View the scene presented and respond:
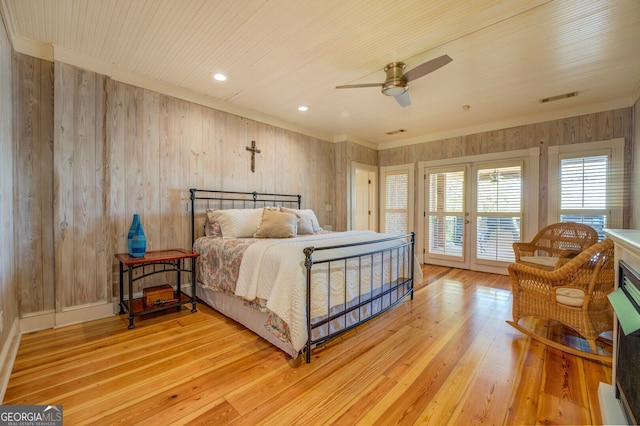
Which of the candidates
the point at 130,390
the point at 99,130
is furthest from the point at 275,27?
the point at 130,390

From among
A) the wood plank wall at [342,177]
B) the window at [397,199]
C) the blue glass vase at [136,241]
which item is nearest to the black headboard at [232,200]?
the blue glass vase at [136,241]

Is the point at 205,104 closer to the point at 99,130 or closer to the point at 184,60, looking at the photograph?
the point at 184,60

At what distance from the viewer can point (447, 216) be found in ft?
16.6

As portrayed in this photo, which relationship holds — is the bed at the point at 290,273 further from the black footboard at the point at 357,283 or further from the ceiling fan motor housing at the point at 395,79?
the ceiling fan motor housing at the point at 395,79

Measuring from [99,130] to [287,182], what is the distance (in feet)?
8.29

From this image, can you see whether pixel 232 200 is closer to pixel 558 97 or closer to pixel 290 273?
pixel 290 273

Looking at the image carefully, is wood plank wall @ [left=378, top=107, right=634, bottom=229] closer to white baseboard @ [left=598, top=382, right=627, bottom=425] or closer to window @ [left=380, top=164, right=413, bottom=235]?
window @ [left=380, top=164, right=413, bottom=235]

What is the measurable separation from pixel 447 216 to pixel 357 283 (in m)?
3.36

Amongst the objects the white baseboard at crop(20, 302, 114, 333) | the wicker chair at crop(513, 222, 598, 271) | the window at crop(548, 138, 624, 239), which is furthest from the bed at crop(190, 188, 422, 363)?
the window at crop(548, 138, 624, 239)

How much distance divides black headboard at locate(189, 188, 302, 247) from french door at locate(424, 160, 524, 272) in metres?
2.73

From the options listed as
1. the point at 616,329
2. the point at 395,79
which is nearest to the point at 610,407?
the point at 616,329

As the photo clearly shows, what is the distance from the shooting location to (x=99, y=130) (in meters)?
2.66

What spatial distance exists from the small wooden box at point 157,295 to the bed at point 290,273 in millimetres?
382

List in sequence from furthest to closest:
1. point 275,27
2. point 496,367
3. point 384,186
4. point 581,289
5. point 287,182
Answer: point 384,186 < point 287,182 < point 275,27 < point 581,289 < point 496,367
